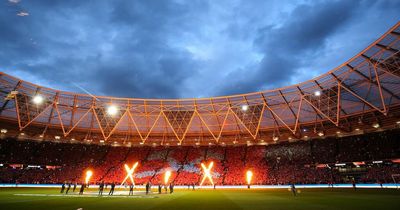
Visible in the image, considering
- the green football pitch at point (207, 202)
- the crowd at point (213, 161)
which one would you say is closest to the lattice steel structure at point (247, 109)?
the crowd at point (213, 161)

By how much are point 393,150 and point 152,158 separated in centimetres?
4938

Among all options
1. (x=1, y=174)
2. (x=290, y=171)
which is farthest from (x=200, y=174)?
(x=1, y=174)

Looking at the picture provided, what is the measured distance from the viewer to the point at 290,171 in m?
48.5

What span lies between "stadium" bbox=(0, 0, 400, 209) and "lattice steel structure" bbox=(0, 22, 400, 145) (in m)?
0.20

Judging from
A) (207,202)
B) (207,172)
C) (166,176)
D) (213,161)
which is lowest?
(207,202)

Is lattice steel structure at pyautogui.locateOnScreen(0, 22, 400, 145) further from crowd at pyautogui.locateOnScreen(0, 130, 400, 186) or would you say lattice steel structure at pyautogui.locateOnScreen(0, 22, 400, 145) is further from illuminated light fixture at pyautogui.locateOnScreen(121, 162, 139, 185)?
illuminated light fixture at pyautogui.locateOnScreen(121, 162, 139, 185)

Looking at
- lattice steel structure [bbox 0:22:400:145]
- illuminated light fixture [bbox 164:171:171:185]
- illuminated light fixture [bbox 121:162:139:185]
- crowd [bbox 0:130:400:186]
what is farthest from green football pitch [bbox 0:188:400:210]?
illuminated light fixture [bbox 121:162:139:185]

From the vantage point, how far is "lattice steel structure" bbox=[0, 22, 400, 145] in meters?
31.6

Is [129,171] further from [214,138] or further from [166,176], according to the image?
[214,138]

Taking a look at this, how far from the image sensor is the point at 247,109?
44.3 metres

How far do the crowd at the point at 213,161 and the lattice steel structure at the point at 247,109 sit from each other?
175 inches

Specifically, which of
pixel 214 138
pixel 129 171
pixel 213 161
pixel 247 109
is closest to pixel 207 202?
pixel 247 109

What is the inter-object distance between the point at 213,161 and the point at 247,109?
60.1 feet

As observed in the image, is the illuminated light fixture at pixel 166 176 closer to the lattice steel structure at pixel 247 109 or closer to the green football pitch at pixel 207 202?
the lattice steel structure at pixel 247 109
